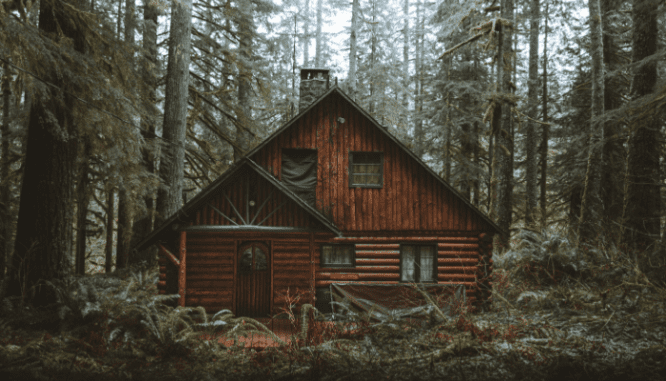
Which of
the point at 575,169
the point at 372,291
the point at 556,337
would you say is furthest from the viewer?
the point at 575,169

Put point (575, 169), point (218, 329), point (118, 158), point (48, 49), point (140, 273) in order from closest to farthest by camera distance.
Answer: point (48, 49), point (118, 158), point (218, 329), point (140, 273), point (575, 169)

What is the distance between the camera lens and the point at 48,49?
264 inches

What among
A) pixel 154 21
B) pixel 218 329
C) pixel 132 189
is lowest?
pixel 218 329

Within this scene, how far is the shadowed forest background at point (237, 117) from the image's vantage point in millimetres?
7664

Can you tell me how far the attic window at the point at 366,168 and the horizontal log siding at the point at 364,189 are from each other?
0.56ft

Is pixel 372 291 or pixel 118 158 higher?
pixel 118 158

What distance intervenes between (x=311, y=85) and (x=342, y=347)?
9.67 m

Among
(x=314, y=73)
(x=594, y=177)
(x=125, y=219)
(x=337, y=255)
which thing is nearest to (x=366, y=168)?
(x=337, y=255)

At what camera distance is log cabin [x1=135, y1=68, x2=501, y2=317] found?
1224 centimetres

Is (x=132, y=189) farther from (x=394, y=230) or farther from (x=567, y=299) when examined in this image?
(x=567, y=299)

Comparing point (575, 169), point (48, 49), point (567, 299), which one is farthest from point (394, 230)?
point (575, 169)

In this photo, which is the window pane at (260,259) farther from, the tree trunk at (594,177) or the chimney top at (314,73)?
the tree trunk at (594,177)

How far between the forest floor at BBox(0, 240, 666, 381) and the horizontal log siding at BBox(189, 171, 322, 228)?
291 cm

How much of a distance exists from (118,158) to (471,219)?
10031mm
